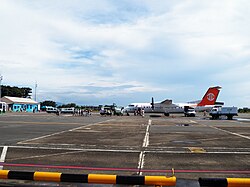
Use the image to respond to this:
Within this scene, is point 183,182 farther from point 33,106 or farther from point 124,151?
point 33,106

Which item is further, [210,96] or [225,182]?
[210,96]

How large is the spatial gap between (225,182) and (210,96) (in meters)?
56.5

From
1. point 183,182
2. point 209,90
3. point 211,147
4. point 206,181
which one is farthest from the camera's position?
point 209,90

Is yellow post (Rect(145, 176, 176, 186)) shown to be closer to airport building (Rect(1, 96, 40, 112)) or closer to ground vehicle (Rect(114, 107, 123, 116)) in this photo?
ground vehicle (Rect(114, 107, 123, 116))

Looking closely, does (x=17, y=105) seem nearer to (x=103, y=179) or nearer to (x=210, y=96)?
(x=210, y=96)

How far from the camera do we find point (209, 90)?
58125 mm

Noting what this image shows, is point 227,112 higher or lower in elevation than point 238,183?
higher

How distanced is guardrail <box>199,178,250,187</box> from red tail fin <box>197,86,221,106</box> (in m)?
56.0

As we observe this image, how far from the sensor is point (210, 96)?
57250 millimetres

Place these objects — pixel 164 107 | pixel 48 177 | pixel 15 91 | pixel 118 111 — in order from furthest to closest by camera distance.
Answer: pixel 15 91 → pixel 118 111 → pixel 164 107 → pixel 48 177

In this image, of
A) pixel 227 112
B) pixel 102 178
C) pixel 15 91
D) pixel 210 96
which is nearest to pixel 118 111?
pixel 210 96

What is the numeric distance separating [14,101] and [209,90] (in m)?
68.4

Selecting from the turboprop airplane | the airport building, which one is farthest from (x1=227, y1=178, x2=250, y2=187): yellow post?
the airport building

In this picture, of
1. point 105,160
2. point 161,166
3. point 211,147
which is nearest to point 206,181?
point 161,166
